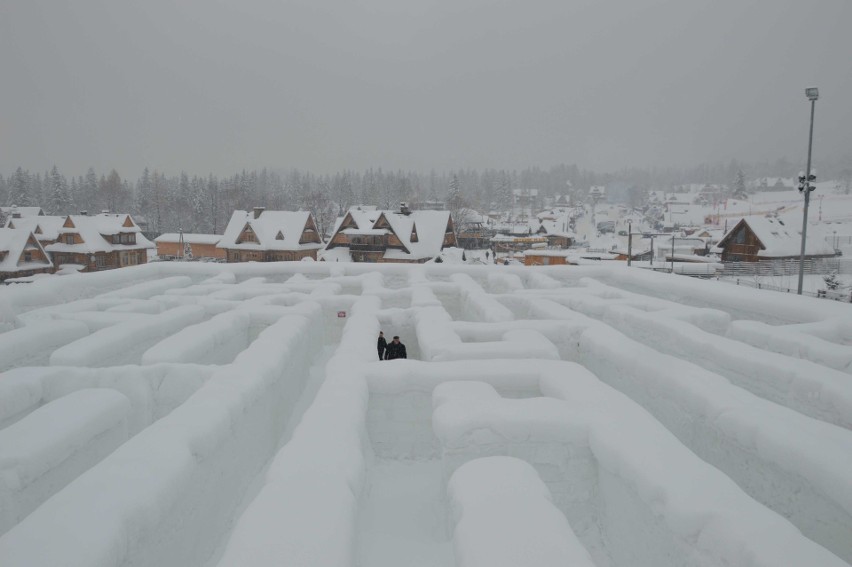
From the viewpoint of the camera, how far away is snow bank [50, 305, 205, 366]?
337 inches

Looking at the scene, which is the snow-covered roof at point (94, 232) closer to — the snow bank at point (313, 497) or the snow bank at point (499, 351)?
the snow bank at point (499, 351)

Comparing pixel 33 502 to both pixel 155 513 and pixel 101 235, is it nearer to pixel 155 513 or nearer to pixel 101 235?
pixel 155 513

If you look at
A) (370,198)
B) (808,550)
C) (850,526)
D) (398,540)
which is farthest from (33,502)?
(370,198)

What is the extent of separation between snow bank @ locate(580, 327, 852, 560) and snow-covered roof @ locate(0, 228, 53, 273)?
41.8 metres

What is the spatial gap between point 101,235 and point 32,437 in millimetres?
44654

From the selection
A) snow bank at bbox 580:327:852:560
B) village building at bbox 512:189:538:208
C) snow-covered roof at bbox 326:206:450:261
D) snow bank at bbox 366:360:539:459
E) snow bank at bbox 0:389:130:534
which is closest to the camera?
snow bank at bbox 580:327:852:560

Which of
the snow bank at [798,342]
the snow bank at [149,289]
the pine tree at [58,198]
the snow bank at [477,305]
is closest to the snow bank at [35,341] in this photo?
the snow bank at [149,289]

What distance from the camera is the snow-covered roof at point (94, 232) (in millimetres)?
40906

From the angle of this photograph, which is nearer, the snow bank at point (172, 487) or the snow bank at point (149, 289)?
the snow bank at point (172, 487)

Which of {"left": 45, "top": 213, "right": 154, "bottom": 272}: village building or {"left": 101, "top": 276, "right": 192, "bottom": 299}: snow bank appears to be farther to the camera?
Result: {"left": 45, "top": 213, "right": 154, "bottom": 272}: village building

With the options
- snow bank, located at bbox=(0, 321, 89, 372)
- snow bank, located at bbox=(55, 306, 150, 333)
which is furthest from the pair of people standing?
snow bank, located at bbox=(0, 321, 89, 372)

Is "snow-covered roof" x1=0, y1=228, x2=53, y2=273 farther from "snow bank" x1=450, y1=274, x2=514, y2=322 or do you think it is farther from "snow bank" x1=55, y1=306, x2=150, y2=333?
"snow bank" x1=450, y1=274, x2=514, y2=322

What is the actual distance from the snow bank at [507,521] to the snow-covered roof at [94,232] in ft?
150

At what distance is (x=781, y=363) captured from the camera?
25.4ft
